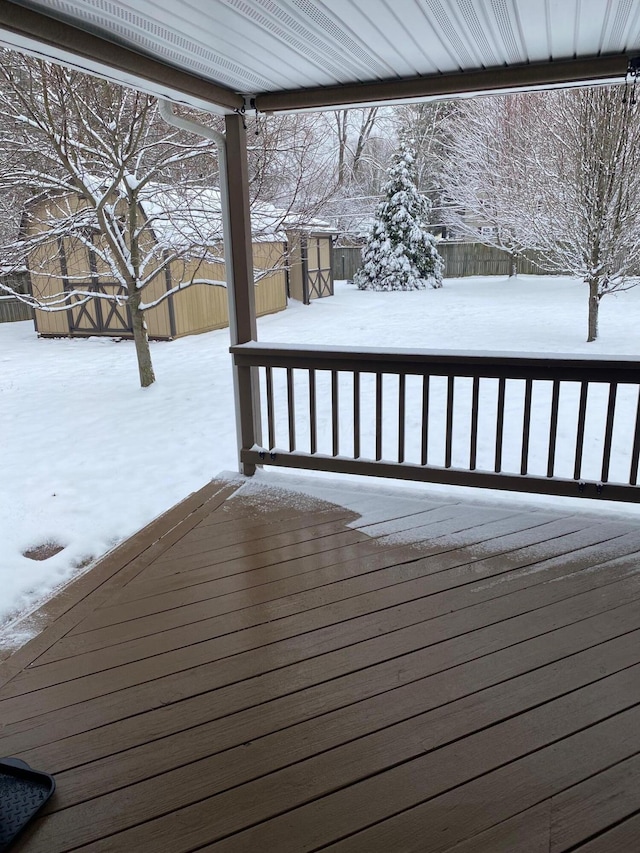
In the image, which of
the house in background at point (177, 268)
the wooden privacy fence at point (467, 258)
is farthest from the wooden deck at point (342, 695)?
the wooden privacy fence at point (467, 258)

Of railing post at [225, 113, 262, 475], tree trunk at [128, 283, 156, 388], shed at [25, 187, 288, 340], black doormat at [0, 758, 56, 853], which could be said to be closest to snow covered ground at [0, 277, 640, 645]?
tree trunk at [128, 283, 156, 388]

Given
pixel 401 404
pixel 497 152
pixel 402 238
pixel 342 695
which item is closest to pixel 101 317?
pixel 497 152

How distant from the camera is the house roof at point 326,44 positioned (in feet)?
7.29

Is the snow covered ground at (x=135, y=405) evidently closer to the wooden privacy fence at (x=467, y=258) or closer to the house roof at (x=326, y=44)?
the house roof at (x=326, y=44)

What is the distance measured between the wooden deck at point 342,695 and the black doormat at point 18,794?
1.3 inches

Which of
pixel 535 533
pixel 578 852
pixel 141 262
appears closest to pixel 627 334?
pixel 141 262

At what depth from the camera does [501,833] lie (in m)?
1.41

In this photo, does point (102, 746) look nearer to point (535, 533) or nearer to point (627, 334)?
point (535, 533)

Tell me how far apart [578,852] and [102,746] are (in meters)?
1.17

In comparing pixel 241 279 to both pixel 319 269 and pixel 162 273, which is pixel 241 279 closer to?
pixel 162 273

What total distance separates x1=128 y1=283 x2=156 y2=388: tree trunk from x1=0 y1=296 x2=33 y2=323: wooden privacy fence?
8.62 meters

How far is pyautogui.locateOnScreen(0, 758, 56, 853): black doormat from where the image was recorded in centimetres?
145

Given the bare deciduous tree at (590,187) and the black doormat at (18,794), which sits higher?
the bare deciduous tree at (590,187)

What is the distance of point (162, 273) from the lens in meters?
11.3
